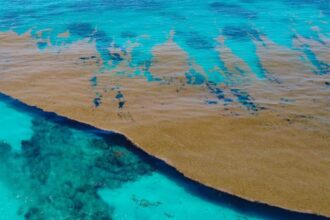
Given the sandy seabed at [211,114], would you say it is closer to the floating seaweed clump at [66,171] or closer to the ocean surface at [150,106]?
the ocean surface at [150,106]

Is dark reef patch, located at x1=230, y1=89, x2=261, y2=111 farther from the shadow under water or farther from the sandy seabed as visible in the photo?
the shadow under water

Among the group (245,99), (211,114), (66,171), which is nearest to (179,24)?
(245,99)

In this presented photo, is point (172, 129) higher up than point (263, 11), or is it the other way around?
point (263, 11)

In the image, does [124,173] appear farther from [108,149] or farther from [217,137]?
[217,137]

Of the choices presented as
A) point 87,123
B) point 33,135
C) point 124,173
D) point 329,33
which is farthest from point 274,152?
point 329,33

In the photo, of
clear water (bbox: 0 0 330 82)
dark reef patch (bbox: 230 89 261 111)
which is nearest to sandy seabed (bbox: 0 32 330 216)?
dark reef patch (bbox: 230 89 261 111)
